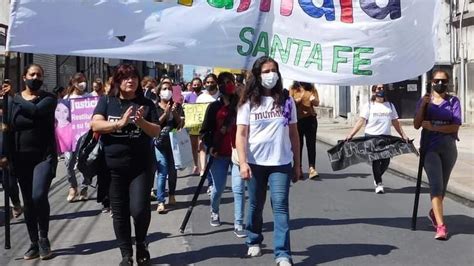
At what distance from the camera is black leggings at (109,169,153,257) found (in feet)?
17.7

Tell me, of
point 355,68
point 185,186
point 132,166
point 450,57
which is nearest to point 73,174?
point 185,186

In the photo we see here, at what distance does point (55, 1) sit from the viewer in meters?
5.46

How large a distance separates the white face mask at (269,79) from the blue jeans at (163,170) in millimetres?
3171

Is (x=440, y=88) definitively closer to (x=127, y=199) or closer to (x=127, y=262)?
(x=127, y=199)

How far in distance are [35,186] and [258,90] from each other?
2.15 m

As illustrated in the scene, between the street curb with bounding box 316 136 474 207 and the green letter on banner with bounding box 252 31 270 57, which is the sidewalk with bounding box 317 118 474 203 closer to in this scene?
the street curb with bounding box 316 136 474 207

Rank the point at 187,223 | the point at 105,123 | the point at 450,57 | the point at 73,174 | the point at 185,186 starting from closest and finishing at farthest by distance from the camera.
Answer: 1. the point at 105,123
2. the point at 187,223
3. the point at 73,174
4. the point at 185,186
5. the point at 450,57

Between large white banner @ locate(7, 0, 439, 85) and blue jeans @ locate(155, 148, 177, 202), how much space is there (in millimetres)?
2683

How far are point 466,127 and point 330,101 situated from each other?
10.4 metres

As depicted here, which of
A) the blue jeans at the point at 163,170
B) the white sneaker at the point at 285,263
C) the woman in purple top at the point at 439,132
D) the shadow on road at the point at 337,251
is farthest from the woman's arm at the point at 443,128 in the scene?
the blue jeans at the point at 163,170

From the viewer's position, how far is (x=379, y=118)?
994 cm

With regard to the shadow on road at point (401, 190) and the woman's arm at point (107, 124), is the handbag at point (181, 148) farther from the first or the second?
the woman's arm at point (107, 124)

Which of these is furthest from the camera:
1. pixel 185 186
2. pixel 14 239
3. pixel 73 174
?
pixel 185 186

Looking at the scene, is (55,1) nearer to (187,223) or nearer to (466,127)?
(187,223)
